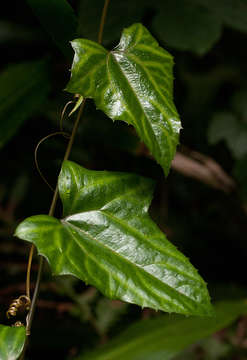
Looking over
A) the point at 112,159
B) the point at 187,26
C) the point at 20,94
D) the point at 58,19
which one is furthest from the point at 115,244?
the point at 187,26

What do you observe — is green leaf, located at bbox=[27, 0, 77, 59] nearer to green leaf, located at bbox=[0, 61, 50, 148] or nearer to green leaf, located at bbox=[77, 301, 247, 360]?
Answer: green leaf, located at bbox=[0, 61, 50, 148]

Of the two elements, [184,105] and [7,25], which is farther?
[184,105]

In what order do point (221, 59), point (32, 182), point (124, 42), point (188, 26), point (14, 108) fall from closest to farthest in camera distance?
point (124, 42) → point (14, 108) → point (188, 26) → point (32, 182) → point (221, 59)

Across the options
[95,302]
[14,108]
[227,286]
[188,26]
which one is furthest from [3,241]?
[188,26]

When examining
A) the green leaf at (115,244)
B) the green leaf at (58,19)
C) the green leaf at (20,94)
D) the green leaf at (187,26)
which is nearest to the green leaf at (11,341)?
the green leaf at (115,244)

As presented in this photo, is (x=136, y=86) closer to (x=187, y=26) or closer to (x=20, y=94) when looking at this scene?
(x=20, y=94)

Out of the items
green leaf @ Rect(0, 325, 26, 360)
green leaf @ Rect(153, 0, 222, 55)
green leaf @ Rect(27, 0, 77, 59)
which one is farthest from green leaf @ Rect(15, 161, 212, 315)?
green leaf @ Rect(153, 0, 222, 55)

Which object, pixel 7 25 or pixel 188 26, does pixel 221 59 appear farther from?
pixel 7 25
